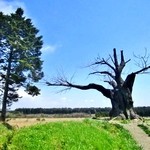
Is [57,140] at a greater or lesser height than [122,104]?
lesser

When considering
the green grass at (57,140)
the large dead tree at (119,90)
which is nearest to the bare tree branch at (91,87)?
the large dead tree at (119,90)

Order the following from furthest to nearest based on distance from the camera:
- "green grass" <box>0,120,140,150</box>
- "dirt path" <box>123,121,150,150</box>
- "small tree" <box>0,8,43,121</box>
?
"small tree" <box>0,8,43,121</box> → "dirt path" <box>123,121,150,150</box> → "green grass" <box>0,120,140,150</box>

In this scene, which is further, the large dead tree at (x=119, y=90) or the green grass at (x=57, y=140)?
the large dead tree at (x=119, y=90)

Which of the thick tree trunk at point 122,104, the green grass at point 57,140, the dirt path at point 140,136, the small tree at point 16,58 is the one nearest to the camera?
the green grass at point 57,140

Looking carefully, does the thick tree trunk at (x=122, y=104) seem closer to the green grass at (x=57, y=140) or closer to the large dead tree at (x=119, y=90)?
the large dead tree at (x=119, y=90)

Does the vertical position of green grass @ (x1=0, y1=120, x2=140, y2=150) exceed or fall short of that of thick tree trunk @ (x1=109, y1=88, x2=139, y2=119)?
it falls short

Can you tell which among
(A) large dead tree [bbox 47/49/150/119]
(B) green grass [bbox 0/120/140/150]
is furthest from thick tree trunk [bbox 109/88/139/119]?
(B) green grass [bbox 0/120/140/150]

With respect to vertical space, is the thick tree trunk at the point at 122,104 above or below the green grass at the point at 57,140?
above

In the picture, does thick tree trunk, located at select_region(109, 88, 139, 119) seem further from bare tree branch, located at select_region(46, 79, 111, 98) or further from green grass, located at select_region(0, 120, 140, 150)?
green grass, located at select_region(0, 120, 140, 150)

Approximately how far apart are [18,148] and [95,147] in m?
2.73

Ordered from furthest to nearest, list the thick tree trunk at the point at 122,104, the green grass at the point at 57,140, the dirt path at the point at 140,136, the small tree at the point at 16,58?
the small tree at the point at 16,58, the thick tree trunk at the point at 122,104, the dirt path at the point at 140,136, the green grass at the point at 57,140

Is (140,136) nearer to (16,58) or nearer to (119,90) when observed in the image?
(119,90)

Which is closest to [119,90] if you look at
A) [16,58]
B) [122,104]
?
[122,104]

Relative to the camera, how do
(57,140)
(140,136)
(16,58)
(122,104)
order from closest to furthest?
(57,140), (140,136), (122,104), (16,58)
